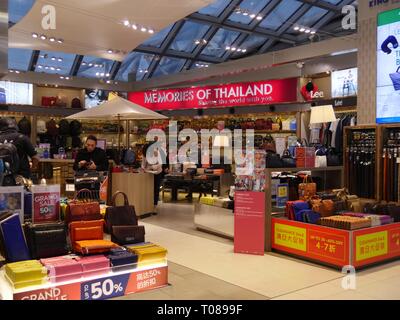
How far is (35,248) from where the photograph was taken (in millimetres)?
3719

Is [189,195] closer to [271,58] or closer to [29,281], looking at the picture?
[271,58]

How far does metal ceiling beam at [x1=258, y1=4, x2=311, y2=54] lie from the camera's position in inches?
541

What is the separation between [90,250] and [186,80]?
9615mm

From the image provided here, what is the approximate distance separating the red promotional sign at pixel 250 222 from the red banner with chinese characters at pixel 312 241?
220 millimetres

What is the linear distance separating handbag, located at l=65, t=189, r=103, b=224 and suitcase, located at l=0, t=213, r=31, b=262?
539 mm

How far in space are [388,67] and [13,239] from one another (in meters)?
5.47

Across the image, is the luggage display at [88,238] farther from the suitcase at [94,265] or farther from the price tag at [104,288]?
the price tag at [104,288]

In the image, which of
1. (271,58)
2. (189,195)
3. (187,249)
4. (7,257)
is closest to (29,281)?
(7,257)

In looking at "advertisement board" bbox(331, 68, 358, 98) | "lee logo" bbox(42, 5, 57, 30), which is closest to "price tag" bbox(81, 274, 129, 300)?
"lee logo" bbox(42, 5, 57, 30)

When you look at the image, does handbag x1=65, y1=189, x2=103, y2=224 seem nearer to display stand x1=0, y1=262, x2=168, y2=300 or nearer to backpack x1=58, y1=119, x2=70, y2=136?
display stand x1=0, y1=262, x2=168, y2=300

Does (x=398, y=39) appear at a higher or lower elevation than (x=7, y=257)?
higher

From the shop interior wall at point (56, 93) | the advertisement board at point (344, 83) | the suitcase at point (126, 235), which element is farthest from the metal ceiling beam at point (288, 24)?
the suitcase at point (126, 235)

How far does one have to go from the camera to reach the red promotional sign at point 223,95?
1020cm
